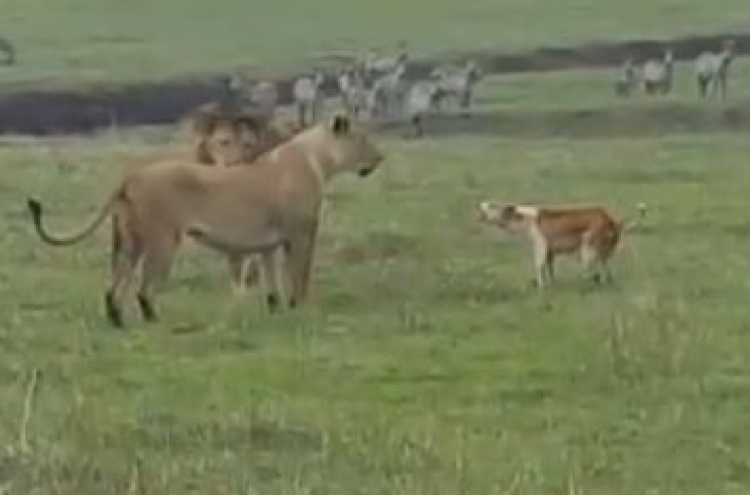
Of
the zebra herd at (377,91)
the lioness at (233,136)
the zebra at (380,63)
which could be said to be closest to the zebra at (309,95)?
the zebra herd at (377,91)

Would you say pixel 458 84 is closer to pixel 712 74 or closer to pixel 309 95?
pixel 309 95

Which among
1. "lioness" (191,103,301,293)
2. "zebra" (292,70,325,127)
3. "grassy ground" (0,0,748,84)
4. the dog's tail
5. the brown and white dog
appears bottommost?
"grassy ground" (0,0,748,84)

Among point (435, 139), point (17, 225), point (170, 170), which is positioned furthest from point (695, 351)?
Result: point (435, 139)

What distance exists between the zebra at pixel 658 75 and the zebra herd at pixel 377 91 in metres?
2.62

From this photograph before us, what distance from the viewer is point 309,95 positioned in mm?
36406

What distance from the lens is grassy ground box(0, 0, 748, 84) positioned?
127 ft

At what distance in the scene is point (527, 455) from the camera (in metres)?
10.5

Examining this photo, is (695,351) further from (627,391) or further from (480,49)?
(480,49)

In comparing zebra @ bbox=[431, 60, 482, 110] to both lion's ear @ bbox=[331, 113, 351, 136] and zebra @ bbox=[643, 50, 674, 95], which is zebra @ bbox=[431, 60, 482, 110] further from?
lion's ear @ bbox=[331, 113, 351, 136]

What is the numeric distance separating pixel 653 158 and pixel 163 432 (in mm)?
15647

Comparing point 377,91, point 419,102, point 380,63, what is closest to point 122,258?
point 419,102

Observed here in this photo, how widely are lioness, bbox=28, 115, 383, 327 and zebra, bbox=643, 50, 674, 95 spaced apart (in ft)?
69.2

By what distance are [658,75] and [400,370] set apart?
2578 cm

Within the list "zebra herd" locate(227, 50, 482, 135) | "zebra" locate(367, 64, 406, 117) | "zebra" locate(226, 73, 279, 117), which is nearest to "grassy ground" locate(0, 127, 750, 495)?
"zebra" locate(226, 73, 279, 117)
